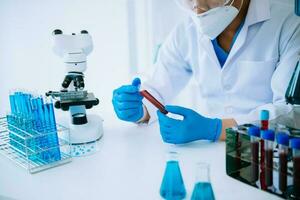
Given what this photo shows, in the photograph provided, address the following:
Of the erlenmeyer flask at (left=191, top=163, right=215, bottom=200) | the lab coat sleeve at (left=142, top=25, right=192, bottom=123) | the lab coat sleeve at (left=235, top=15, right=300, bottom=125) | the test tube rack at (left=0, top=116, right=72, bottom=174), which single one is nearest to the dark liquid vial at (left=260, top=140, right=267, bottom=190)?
the erlenmeyer flask at (left=191, top=163, right=215, bottom=200)

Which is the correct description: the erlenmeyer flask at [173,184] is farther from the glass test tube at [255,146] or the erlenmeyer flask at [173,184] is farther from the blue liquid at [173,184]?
the glass test tube at [255,146]

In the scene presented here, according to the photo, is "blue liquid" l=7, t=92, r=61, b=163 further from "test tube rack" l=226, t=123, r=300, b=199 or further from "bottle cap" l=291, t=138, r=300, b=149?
"bottle cap" l=291, t=138, r=300, b=149

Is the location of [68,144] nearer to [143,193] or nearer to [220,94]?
[143,193]

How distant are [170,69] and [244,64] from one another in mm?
430

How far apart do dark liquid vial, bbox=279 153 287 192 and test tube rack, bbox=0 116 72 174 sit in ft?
2.27

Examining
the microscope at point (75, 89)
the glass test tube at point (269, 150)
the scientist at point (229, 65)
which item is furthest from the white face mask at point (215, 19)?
the glass test tube at point (269, 150)

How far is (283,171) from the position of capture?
83 centimetres

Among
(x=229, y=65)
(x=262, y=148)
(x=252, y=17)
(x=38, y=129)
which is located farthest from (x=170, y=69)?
(x=262, y=148)

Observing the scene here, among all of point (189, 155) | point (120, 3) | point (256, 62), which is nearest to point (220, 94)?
point (256, 62)

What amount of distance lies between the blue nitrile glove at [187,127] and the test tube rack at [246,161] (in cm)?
26

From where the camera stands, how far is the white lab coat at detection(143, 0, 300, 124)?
1.42 metres

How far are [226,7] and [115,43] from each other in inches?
47.9

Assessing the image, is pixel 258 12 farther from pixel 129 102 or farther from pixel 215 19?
pixel 129 102

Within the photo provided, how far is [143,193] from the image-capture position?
0.91 metres
